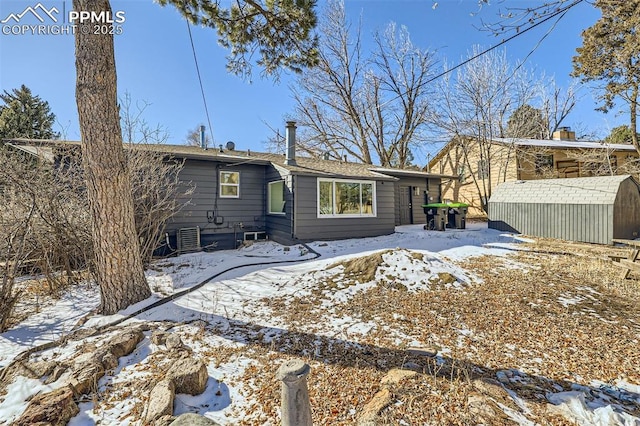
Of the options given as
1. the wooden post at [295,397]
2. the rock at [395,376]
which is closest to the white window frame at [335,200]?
the rock at [395,376]

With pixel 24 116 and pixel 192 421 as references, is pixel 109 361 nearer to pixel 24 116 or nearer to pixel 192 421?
pixel 192 421

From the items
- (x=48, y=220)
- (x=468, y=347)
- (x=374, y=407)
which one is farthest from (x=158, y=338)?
(x=48, y=220)

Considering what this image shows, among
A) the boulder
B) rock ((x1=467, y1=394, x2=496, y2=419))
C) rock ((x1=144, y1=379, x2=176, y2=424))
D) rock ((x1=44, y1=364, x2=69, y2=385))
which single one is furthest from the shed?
rock ((x1=44, y1=364, x2=69, y2=385))

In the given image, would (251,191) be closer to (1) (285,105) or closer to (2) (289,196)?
(2) (289,196)

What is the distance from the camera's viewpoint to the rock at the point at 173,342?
305 cm

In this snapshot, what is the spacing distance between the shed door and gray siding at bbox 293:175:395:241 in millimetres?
3492

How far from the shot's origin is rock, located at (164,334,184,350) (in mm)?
3047

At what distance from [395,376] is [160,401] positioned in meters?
1.89

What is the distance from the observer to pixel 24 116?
14.0m

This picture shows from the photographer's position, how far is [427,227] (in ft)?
39.4

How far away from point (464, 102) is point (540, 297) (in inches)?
639

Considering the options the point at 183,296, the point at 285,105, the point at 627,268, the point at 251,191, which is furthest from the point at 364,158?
the point at 183,296

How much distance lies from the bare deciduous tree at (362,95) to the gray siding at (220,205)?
11000 millimetres

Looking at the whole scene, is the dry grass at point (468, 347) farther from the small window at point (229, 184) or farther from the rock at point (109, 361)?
the small window at point (229, 184)
